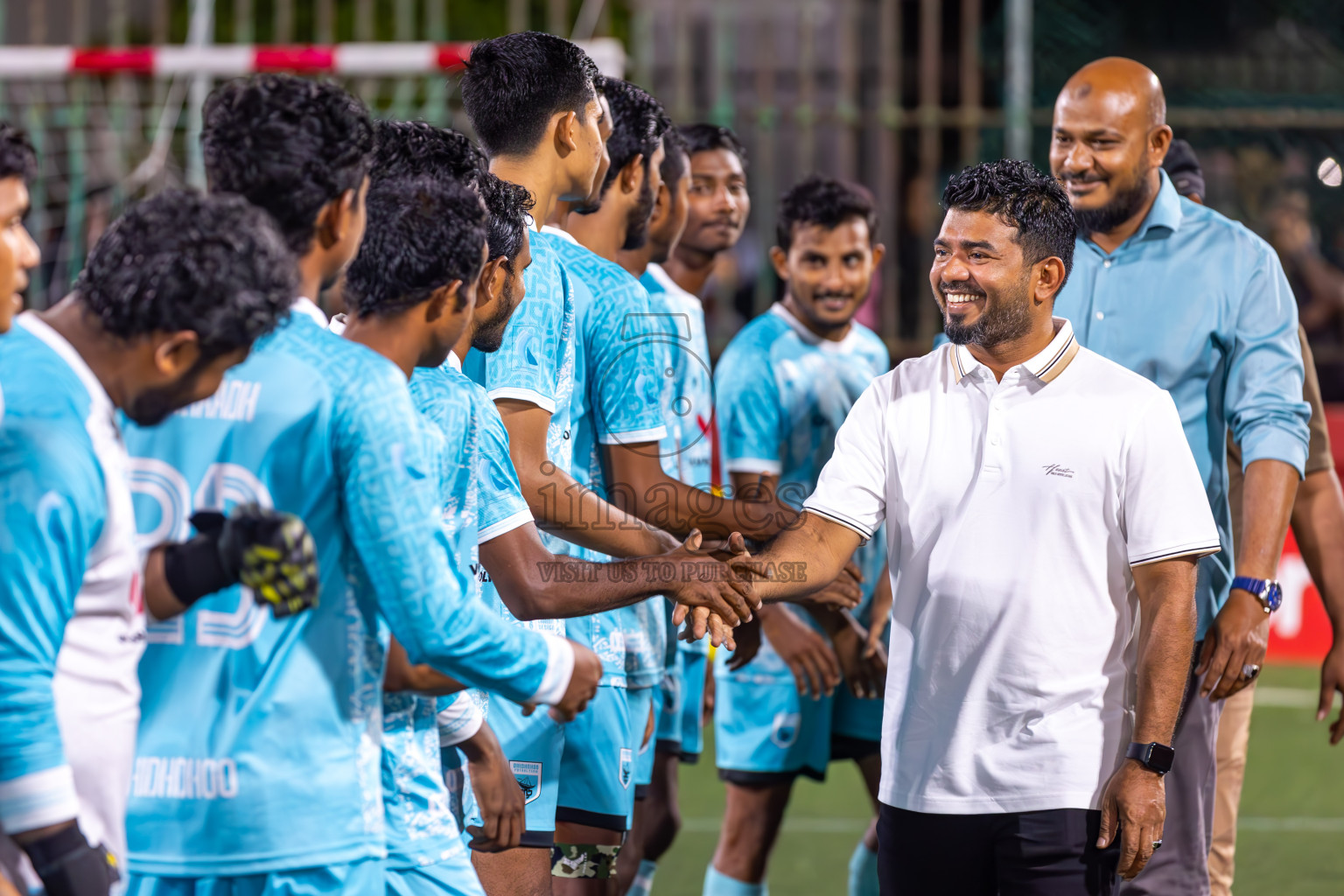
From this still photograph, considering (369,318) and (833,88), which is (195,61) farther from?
(833,88)

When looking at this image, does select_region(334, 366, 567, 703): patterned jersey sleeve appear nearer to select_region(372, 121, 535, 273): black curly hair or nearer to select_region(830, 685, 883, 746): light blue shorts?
select_region(372, 121, 535, 273): black curly hair

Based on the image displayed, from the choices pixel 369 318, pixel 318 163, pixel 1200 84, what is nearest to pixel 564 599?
pixel 369 318

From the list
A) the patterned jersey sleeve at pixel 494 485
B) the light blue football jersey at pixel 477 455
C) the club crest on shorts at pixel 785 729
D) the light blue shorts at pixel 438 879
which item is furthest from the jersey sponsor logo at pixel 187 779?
the club crest on shorts at pixel 785 729

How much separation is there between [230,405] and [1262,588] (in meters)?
2.48

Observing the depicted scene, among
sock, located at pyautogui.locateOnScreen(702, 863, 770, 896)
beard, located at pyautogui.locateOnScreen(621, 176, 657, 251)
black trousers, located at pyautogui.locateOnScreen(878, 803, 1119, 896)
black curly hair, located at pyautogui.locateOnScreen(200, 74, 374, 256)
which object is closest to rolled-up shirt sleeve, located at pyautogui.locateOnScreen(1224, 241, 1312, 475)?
black trousers, located at pyautogui.locateOnScreen(878, 803, 1119, 896)

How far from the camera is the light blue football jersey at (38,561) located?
181 cm

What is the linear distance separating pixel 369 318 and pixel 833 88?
15818mm

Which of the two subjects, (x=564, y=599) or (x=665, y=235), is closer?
(x=564, y=599)

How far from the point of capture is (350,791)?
2119 millimetres

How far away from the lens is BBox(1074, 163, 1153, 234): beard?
380 centimetres

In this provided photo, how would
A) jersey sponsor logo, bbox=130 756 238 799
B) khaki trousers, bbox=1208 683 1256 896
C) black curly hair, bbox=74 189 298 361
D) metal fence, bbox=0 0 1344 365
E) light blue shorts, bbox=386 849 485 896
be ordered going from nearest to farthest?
1. black curly hair, bbox=74 189 298 361
2. jersey sponsor logo, bbox=130 756 238 799
3. light blue shorts, bbox=386 849 485 896
4. khaki trousers, bbox=1208 683 1256 896
5. metal fence, bbox=0 0 1344 365

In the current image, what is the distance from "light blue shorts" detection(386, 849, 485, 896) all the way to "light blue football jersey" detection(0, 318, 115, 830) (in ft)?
1.92

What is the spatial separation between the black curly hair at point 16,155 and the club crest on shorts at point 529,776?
5.93ft

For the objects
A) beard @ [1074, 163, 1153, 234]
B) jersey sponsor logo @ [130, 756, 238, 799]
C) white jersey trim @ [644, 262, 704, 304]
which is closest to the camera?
jersey sponsor logo @ [130, 756, 238, 799]
